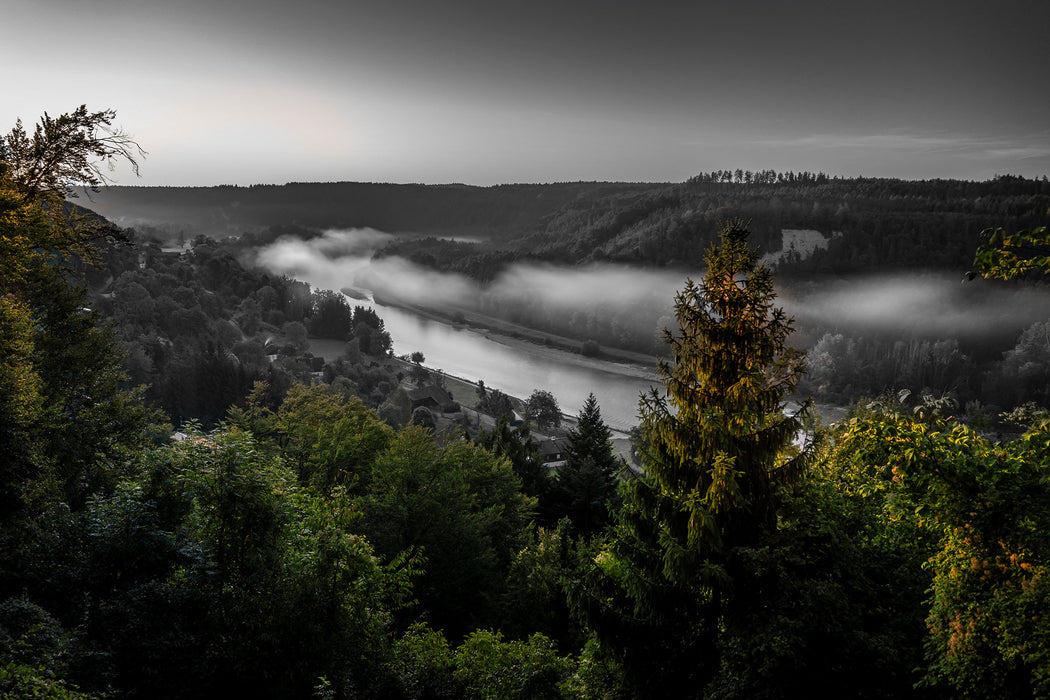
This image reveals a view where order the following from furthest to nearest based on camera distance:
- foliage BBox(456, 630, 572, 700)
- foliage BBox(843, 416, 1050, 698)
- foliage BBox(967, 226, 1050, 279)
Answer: foliage BBox(456, 630, 572, 700)
foliage BBox(843, 416, 1050, 698)
foliage BBox(967, 226, 1050, 279)

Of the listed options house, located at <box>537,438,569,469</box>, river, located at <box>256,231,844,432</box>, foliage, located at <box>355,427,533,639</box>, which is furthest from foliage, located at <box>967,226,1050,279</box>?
river, located at <box>256,231,844,432</box>

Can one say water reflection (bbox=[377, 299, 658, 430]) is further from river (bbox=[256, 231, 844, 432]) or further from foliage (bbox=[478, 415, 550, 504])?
foliage (bbox=[478, 415, 550, 504])

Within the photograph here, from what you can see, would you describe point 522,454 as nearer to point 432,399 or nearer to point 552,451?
point 552,451

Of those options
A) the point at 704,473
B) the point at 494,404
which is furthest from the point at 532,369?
the point at 704,473

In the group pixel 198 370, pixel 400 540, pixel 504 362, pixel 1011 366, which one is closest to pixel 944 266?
pixel 1011 366

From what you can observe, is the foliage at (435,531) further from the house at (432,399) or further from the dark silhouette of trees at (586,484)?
the house at (432,399)

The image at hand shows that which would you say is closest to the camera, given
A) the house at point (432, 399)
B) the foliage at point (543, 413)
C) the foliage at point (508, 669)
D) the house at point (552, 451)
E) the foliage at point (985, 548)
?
the foliage at point (985, 548)

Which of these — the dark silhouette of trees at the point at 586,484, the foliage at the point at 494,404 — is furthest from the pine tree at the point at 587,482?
the foliage at the point at 494,404
